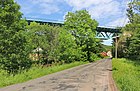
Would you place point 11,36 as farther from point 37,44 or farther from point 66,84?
point 66,84

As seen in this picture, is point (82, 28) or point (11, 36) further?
point (82, 28)

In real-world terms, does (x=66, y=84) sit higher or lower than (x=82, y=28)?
lower

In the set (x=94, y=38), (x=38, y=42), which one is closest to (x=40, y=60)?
(x=38, y=42)

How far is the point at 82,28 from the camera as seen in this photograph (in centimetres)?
6022

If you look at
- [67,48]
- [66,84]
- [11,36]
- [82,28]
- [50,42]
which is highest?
[82,28]

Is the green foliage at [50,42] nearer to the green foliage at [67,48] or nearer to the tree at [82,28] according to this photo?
the green foliage at [67,48]

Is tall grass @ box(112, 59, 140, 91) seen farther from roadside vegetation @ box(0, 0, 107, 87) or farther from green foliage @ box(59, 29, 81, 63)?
green foliage @ box(59, 29, 81, 63)

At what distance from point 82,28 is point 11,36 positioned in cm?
3060

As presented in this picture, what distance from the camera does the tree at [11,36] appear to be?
101 feet

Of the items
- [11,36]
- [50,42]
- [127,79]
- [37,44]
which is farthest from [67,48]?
[127,79]

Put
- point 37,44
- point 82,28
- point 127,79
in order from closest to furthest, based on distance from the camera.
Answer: point 127,79
point 37,44
point 82,28

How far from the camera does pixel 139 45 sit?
160ft

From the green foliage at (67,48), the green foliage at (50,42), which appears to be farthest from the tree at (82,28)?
the green foliage at (50,42)

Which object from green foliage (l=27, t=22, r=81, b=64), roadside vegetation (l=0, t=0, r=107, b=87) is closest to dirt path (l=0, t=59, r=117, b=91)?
roadside vegetation (l=0, t=0, r=107, b=87)
